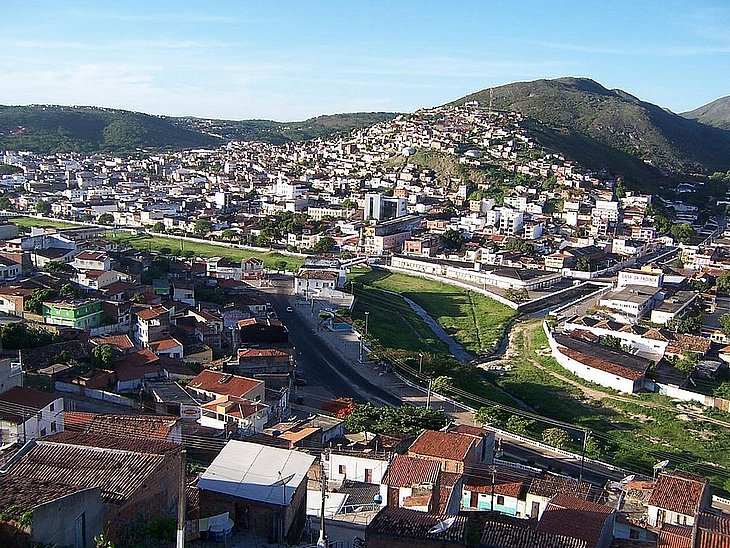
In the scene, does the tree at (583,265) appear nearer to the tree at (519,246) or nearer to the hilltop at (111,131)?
the tree at (519,246)

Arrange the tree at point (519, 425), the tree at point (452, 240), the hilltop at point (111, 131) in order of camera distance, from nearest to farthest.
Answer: the tree at point (519, 425)
the tree at point (452, 240)
the hilltop at point (111, 131)

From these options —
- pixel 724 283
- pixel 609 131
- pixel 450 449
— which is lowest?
pixel 724 283

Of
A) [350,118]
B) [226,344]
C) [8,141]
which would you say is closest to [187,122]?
[350,118]

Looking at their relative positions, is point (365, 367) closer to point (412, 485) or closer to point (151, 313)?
point (151, 313)

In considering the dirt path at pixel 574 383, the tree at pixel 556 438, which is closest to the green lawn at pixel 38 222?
the dirt path at pixel 574 383

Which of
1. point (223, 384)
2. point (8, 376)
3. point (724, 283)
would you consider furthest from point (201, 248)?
point (8, 376)

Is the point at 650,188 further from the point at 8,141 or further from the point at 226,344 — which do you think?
the point at 8,141

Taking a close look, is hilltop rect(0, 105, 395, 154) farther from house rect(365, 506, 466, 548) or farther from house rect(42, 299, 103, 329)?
house rect(365, 506, 466, 548)
